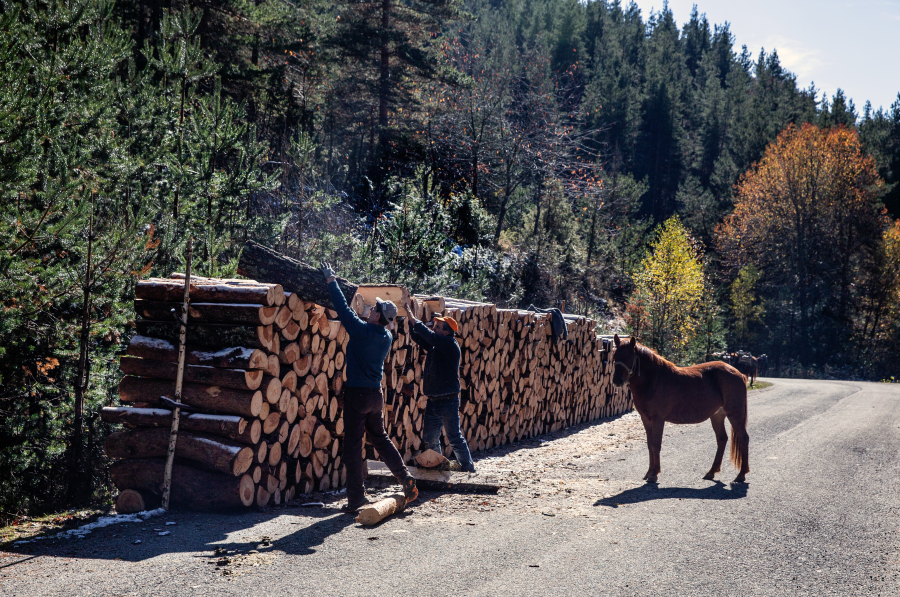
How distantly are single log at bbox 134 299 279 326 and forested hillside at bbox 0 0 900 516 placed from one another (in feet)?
3.15

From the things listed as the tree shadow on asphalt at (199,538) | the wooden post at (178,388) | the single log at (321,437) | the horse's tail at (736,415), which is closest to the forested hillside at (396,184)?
the wooden post at (178,388)

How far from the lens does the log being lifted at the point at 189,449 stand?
5816 mm

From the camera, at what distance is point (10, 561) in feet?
14.8

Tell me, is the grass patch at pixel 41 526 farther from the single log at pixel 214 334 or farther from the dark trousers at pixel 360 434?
the dark trousers at pixel 360 434

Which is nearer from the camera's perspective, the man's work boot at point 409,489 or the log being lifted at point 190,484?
the log being lifted at point 190,484

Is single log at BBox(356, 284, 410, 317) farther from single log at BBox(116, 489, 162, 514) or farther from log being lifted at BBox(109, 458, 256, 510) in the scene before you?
single log at BBox(116, 489, 162, 514)

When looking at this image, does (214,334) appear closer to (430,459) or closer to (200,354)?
(200,354)

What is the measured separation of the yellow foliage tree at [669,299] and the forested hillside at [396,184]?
17cm

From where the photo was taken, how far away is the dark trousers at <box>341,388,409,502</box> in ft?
20.4

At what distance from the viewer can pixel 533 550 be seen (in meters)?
5.16

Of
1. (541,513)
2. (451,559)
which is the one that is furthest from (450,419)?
(451,559)

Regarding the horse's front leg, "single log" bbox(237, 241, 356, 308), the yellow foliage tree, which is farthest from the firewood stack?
the yellow foliage tree

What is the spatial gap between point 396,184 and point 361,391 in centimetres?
1222

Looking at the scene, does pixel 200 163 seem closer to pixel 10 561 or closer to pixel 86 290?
pixel 86 290
